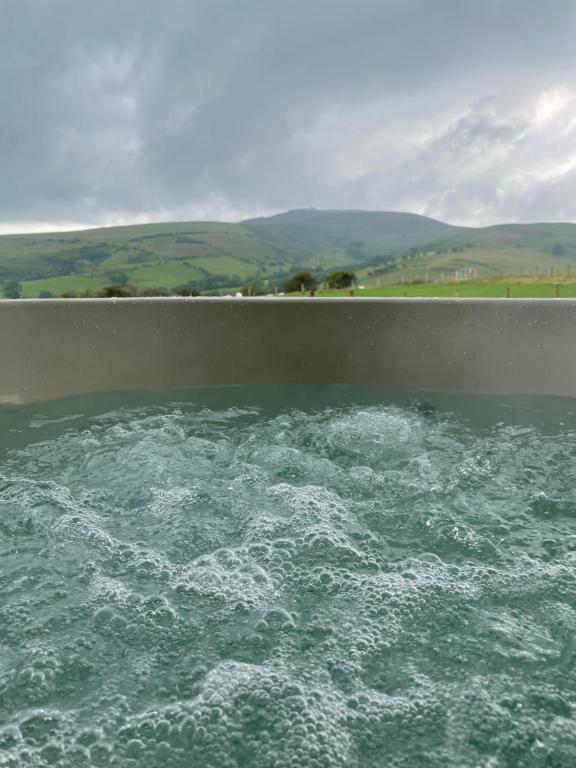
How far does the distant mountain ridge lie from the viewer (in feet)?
18.0

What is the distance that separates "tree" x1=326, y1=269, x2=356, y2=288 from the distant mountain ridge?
0.15m

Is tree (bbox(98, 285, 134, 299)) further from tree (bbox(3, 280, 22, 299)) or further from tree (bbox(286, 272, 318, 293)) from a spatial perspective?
tree (bbox(286, 272, 318, 293))

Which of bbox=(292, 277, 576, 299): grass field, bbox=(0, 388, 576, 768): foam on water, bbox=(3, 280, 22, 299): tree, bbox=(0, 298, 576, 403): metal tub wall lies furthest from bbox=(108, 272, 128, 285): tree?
bbox=(0, 388, 576, 768): foam on water

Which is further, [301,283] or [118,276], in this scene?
[118,276]

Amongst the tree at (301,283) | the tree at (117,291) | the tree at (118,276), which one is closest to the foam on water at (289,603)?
the tree at (117,291)

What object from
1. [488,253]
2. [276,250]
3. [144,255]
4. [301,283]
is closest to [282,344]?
[301,283]

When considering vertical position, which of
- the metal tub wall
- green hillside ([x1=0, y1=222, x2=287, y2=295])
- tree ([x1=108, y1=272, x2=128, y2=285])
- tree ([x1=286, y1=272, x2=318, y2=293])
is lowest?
the metal tub wall

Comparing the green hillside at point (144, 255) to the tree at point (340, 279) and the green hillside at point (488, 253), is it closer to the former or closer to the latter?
the tree at point (340, 279)

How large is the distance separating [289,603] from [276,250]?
8.13 metres

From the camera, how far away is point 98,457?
5.84ft

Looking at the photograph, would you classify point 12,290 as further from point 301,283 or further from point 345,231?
point 345,231

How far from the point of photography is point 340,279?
495 cm

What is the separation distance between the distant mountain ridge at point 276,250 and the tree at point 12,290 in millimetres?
87

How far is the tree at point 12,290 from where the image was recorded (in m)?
2.93
